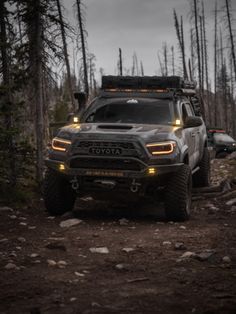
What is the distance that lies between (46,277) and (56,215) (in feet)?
12.6

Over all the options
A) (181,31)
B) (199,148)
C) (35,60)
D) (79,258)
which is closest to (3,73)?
(35,60)

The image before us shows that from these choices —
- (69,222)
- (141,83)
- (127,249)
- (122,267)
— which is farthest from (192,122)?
(122,267)

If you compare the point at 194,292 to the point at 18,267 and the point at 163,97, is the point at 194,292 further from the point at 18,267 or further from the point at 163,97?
the point at 163,97

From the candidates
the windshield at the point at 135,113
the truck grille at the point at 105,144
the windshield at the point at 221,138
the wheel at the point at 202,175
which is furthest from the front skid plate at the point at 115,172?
the windshield at the point at 221,138

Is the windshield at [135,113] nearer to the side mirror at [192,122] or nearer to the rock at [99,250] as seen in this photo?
the side mirror at [192,122]

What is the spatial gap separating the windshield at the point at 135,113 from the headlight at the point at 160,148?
1.09m

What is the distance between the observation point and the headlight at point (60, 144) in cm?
805

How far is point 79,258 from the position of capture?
19.0ft

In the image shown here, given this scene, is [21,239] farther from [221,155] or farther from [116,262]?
[221,155]

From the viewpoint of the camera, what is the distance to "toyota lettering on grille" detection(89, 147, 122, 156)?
7.74m

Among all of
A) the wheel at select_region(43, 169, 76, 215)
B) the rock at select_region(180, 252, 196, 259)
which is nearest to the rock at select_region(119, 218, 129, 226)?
the wheel at select_region(43, 169, 76, 215)

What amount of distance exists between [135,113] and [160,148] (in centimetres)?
149

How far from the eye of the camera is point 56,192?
8367mm

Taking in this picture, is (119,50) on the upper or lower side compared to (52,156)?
upper
